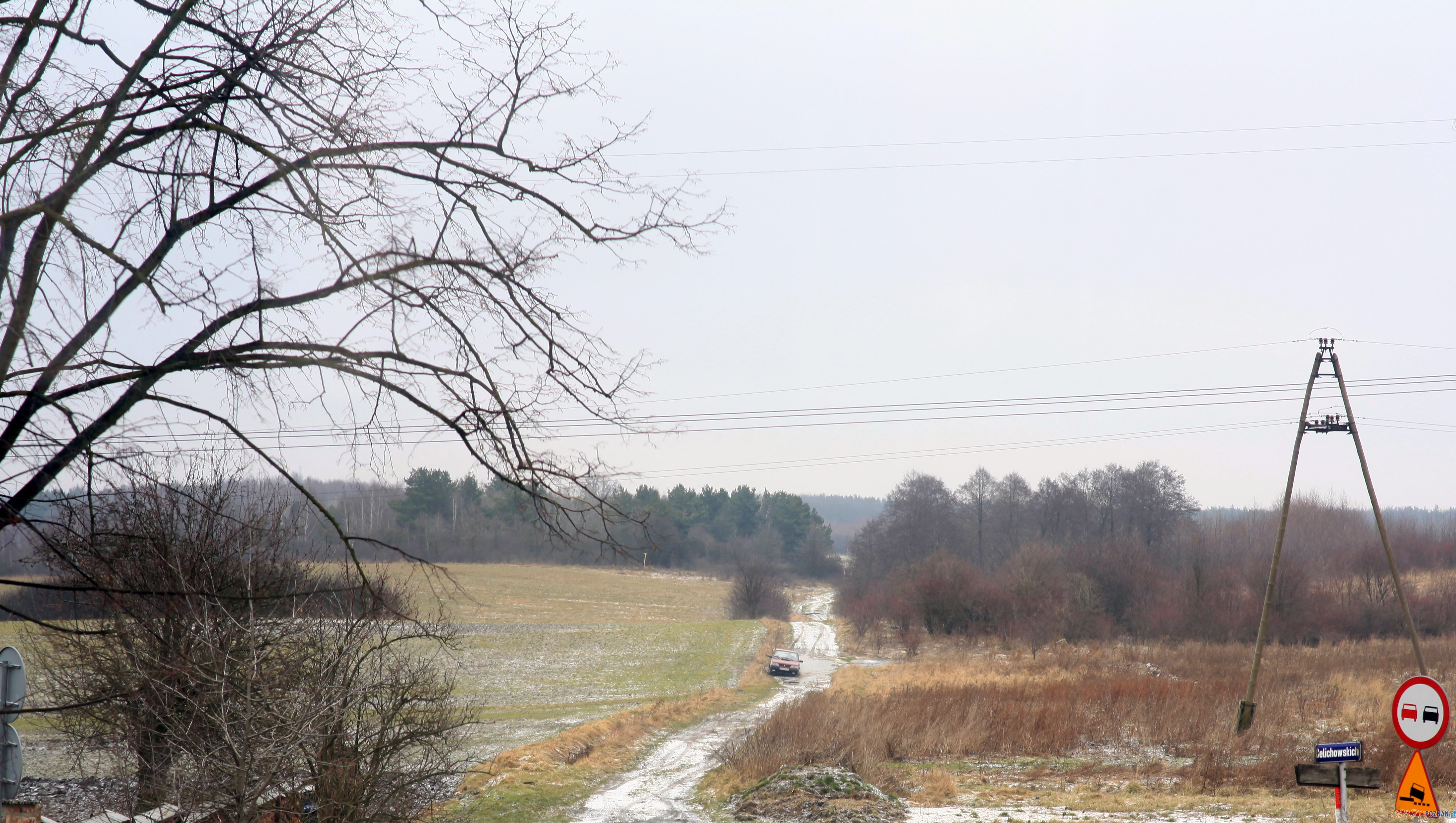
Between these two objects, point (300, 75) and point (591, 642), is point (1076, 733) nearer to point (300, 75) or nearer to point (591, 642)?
point (300, 75)

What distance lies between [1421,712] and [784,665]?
33231 millimetres

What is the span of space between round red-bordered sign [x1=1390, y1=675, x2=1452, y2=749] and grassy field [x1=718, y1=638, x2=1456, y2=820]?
4518 mm

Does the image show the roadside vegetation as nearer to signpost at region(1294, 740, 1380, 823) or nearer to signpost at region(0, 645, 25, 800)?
signpost at region(0, 645, 25, 800)

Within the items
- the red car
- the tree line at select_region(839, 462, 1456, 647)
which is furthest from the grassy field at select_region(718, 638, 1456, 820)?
the tree line at select_region(839, 462, 1456, 647)

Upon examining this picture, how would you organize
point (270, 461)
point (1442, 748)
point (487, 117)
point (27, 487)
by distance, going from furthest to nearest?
point (1442, 748), point (487, 117), point (270, 461), point (27, 487)

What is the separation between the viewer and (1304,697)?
78.0 feet

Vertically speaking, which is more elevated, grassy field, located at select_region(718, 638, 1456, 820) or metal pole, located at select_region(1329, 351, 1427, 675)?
metal pole, located at select_region(1329, 351, 1427, 675)

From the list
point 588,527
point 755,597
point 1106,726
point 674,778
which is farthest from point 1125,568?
point 588,527

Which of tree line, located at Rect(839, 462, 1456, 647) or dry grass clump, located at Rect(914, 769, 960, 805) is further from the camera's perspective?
tree line, located at Rect(839, 462, 1456, 647)

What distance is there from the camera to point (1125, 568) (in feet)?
193

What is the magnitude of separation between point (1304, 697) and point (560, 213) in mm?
26344

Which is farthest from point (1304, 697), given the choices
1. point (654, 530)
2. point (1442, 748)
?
point (654, 530)

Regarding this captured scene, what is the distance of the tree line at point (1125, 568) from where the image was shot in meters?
48.2

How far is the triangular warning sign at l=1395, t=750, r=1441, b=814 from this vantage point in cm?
766
